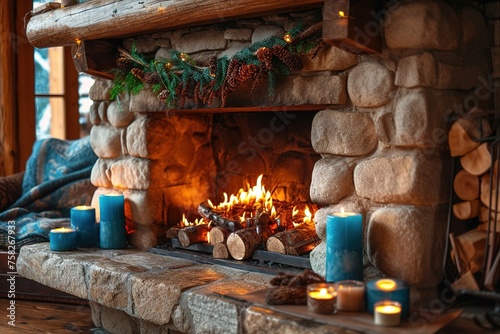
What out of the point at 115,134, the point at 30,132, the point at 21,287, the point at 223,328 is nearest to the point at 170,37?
the point at 115,134

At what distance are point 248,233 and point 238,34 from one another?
0.87 m

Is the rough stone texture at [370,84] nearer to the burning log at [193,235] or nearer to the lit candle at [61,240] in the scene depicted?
the burning log at [193,235]

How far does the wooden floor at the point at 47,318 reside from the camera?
3.04 m

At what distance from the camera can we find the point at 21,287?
3498 mm

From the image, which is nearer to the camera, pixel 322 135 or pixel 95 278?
pixel 322 135

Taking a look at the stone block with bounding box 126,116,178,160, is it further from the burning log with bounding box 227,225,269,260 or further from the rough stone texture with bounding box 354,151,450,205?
the rough stone texture with bounding box 354,151,450,205

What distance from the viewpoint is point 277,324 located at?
2.00 metres

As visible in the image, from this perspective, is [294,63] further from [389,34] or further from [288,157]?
[288,157]

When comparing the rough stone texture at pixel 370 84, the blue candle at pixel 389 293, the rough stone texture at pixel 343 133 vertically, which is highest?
the rough stone texture at pixel 370 84

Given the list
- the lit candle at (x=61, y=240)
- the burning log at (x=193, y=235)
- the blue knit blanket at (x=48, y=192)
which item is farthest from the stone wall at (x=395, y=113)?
the blue knit blanket at (x=48, y=192)

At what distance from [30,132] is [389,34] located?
3.37 metres

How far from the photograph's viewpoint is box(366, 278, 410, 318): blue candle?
196cm

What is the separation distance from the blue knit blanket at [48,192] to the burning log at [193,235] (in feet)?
2.67

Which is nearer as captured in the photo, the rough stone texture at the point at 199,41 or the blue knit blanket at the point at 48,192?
the rough stone texture at the point at 199,41
